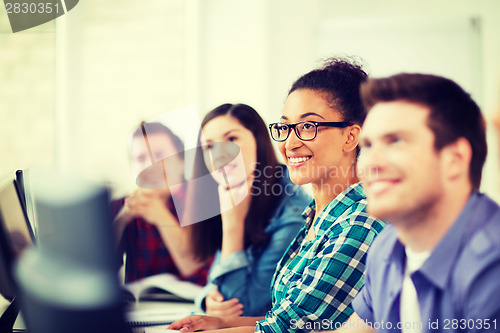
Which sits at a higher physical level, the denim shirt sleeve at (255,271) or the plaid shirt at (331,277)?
the plaid shirt at (331,277)

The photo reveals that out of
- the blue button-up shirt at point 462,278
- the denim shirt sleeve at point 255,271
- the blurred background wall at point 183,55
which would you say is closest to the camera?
the blue button-up shirt at point 462,278

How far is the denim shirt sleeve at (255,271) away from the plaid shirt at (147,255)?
0.30 m

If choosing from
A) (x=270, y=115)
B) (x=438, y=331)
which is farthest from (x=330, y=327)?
(x=270, y=115)

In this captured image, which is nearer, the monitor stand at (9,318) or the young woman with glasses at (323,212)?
the young woman with glasses at (323,212)

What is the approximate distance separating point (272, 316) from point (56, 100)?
90.9 inches

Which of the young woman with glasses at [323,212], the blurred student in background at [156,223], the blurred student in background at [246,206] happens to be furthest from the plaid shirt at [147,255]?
the young woman with glasses at [323,212]

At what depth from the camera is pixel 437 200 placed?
1.91ft

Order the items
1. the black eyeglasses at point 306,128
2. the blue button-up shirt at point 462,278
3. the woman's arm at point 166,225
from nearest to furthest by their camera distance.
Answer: the blue button-up shirt at point 462,278 < the black eyeglasses at point 306,128 < the woman's arm at point 166,225

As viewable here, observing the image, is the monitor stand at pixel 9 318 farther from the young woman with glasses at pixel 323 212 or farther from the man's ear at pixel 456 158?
the man's ear at pixel 456 158

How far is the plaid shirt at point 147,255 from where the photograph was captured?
1659mm

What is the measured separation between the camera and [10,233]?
806mm

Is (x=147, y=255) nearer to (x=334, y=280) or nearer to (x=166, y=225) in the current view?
(x=166, y=225)

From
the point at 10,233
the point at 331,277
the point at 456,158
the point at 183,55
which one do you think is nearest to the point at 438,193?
the point at 456,158

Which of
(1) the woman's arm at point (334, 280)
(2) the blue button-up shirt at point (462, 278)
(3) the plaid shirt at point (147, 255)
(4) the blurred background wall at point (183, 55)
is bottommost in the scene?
(3) the plaid shirt at point (147, 255)
